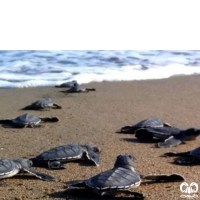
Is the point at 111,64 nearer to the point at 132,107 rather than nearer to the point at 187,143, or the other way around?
the point at 132,107

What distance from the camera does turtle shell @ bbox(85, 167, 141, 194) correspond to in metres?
1.84

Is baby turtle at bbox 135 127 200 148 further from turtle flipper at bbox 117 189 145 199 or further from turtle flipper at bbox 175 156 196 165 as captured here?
turtle flipper at bbox 117 189 145 199

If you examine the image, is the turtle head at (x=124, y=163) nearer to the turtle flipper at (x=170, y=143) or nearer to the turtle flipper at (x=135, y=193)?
the turtle flipper at (x=135, y=193)

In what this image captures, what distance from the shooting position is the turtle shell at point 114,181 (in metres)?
1.84

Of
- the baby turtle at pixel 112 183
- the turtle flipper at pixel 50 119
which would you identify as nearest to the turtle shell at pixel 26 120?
the turtle flipper at pixel 50 119

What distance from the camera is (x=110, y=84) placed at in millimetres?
5902

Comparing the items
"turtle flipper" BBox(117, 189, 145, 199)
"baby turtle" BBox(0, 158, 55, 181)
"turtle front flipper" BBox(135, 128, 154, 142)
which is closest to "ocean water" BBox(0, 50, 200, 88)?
"turtle front flipper" BBox(135, 128, 154, 142)

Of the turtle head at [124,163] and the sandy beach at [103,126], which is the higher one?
the turtle head at [124,163]

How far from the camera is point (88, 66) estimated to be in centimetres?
724

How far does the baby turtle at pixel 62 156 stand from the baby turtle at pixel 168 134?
2.17 feet

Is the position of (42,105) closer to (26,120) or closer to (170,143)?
(26,120)

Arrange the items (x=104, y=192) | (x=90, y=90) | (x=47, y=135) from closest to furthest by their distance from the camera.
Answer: (x=104, y=192), (x=47, y=135), (x=90, y=90)

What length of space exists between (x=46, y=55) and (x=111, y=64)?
174cm

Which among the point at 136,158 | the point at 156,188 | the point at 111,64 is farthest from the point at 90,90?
the point at 156,188
